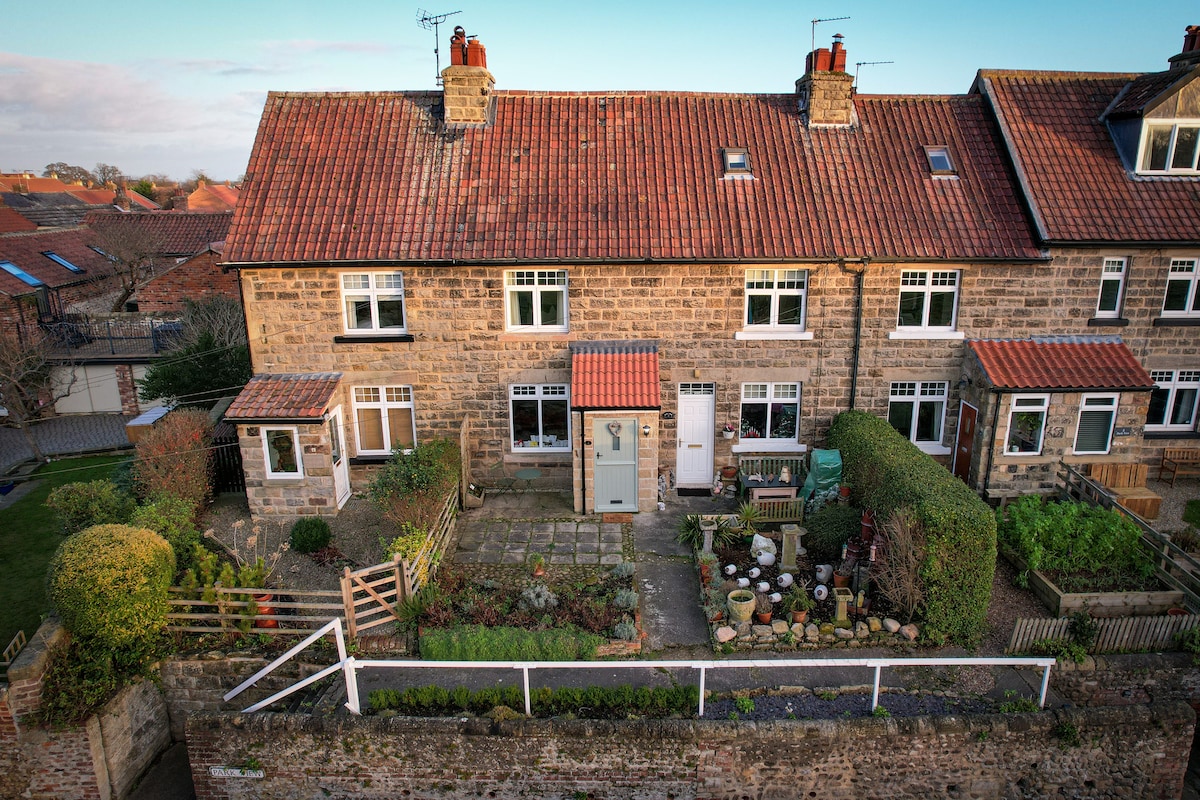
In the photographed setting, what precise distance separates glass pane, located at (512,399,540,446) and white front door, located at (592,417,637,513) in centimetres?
212

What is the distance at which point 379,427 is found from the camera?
56.7 ft

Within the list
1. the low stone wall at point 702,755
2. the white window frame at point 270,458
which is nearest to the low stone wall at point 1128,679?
the low stone wall at point 702,755

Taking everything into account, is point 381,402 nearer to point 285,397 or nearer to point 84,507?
point 285,397

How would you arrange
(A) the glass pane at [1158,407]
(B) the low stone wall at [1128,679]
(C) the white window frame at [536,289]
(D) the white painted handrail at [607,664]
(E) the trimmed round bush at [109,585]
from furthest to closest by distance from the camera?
(A) the glass pane at [1158,407] < (C) the white window frame at [536,289] < (B) the low stone wall at [1128,679] < (E) the trimmed round bush at [109,585] < (D) the white painted handrail at [607,664]

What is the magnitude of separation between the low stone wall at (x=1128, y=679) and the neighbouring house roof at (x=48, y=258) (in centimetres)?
3418

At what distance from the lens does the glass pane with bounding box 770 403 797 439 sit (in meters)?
17.3

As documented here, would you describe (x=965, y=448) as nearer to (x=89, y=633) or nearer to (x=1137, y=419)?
(x=1137, y=419)

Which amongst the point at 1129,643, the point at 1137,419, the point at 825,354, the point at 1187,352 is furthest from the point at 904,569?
the point at 1187,352

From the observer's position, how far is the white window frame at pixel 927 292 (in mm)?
16609

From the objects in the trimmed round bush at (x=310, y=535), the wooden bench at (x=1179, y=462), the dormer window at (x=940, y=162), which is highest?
the dormer window at (x=940, y=162)

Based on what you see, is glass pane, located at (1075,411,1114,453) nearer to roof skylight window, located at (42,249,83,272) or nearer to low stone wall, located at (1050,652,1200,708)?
low stone wall, located at (1050,652,1200,708)

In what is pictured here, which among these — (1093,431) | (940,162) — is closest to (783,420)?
(1093,431)

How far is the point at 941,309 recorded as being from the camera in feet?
55.5

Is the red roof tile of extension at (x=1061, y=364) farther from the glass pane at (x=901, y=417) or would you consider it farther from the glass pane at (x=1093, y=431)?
the glass pane at (x=901, y=417)
